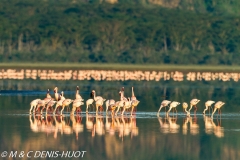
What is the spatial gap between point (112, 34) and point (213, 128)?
251 feet

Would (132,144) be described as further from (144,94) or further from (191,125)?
(144,94)

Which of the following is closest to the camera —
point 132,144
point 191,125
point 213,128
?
point 132,144

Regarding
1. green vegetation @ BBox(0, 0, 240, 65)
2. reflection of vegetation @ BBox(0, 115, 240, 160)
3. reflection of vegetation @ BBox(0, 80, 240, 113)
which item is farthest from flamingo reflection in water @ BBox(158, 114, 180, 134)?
green vegetation @ BBox(0, 0, 240, 65)

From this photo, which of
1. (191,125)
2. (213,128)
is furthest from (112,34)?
(213,128)

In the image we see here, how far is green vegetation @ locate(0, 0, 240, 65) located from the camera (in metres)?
89.0

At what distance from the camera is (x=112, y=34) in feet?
330

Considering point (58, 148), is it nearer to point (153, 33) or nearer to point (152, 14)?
point (153, 33)

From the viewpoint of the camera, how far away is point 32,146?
20.2 metres

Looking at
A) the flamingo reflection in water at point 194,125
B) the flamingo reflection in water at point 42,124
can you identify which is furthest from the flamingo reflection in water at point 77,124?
the flamingo reflection in water at point 194,125

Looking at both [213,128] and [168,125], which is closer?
[213,128]

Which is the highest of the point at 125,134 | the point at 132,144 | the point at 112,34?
the point at 112,34

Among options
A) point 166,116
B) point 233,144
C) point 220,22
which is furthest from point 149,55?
point 233,144

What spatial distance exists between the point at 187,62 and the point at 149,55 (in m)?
4.34

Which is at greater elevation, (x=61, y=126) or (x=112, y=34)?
(x=112, y=34)
